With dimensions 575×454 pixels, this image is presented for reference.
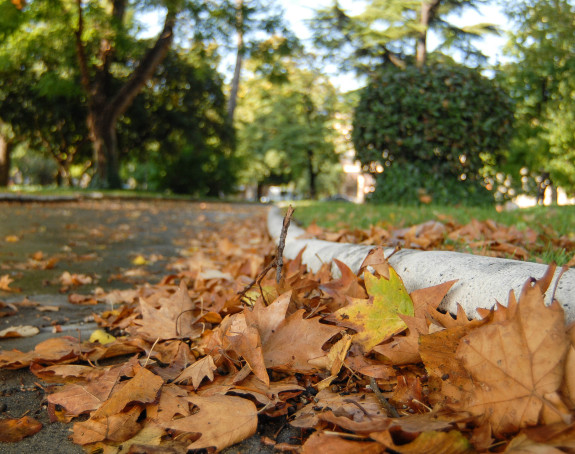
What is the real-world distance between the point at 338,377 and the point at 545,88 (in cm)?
2109

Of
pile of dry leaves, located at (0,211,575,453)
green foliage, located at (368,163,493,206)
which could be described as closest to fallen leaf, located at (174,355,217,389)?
pile of dry leaves, located at (0,211,575,453)

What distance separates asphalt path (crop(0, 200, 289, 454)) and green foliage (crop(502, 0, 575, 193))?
48.8 ft

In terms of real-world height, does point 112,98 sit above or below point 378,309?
above

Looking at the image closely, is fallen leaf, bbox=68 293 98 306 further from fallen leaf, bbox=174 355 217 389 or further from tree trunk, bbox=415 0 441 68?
tree trunk, bbox=415 0 441 68

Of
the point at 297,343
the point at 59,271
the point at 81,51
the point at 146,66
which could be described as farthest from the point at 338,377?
the point at 146,66

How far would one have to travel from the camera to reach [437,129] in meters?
8.47

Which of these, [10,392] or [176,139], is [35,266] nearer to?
[10,392]

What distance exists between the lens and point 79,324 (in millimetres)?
2201

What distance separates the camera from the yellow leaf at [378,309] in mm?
1313

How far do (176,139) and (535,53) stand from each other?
18488 millimetres

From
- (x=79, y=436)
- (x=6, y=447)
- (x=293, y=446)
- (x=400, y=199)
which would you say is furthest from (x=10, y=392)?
(x=400, y=199)

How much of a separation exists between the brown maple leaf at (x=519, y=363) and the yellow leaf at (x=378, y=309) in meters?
0.38

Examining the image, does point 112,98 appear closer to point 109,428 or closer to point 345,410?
point 109,428

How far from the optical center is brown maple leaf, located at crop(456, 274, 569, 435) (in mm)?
863
